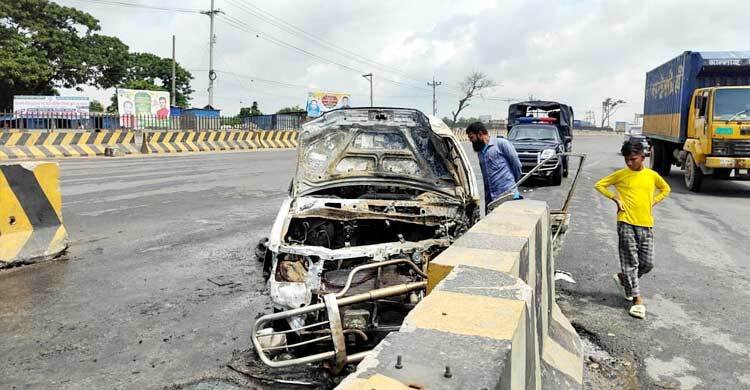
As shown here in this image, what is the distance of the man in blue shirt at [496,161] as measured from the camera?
250 inches

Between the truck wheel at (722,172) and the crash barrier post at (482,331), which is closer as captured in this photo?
the crash barrier post at (482,331)

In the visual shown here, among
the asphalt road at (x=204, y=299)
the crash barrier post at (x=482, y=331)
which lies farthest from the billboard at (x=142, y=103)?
the crash barrier post at (x=482, y=331)

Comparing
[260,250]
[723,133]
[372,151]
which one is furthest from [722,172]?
[260,250]

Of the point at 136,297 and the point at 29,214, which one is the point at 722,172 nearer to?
the point at 136,297

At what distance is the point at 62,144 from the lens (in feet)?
71.4

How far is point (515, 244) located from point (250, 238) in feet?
18.2

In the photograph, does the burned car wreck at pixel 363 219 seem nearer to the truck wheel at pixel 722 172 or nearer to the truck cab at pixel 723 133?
the truck cab at pixel 723 133

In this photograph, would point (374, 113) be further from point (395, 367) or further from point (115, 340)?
point (395, 367)

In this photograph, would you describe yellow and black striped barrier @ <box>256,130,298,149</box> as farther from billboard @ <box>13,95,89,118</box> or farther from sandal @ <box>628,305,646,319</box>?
sandal @ <box>628,305,646,319</box>

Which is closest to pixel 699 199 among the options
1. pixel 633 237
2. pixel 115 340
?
pixel 633 237

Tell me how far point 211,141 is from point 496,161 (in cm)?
2503

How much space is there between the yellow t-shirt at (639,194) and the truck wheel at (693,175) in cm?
1008

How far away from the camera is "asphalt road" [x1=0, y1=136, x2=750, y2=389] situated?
411 cm

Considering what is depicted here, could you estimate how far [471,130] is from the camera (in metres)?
6.51
